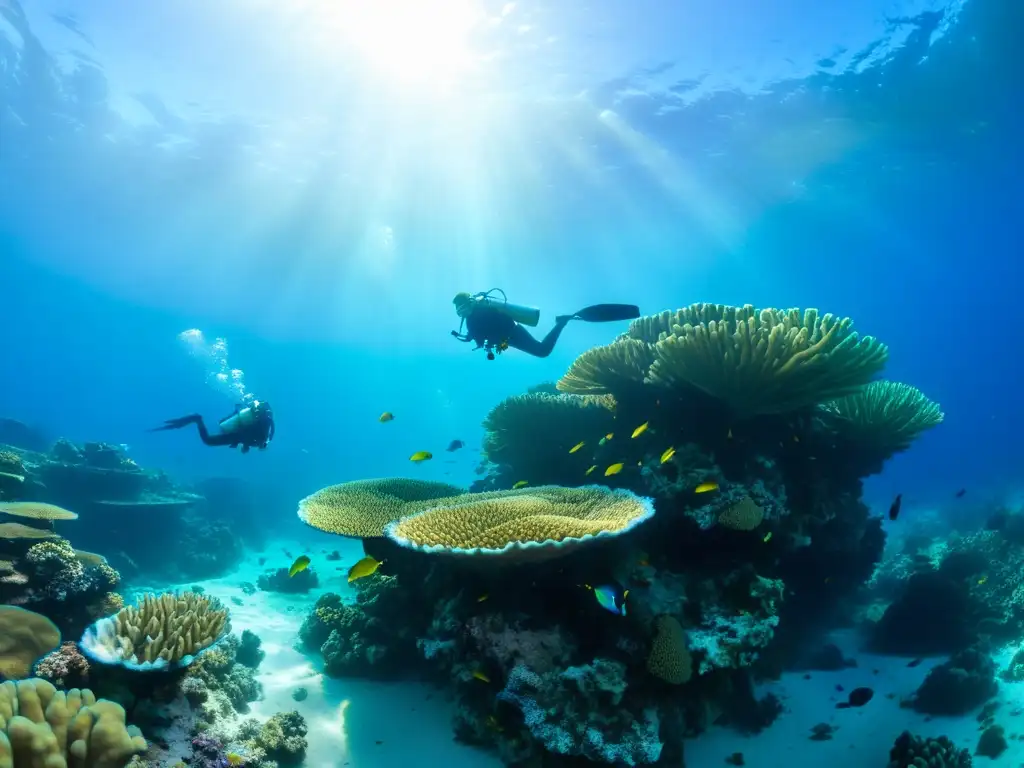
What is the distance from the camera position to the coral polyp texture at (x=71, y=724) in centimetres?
298

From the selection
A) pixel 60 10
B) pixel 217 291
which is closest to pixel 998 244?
pixel 60 10

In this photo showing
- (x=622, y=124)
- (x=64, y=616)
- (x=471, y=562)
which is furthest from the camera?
(x=622, y=124)

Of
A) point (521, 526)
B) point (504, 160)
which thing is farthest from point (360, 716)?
point (504, 160)

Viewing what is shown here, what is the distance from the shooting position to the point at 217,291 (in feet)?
211

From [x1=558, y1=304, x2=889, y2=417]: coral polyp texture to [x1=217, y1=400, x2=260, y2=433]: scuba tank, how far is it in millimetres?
5102

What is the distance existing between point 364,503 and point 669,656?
381 centimetres

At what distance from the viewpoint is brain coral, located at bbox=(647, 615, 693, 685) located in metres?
4.33

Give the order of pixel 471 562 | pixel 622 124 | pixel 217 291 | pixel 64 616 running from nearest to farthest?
1. pixel 471 562
2. pixel 64 616
3. pixel 622 124
4. pixel 217 291

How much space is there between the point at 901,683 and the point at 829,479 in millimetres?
2770

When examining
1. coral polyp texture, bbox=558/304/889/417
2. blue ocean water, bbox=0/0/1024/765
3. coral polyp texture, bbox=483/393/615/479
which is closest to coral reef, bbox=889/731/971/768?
coral polyp texture, bbox=558/304/889/417

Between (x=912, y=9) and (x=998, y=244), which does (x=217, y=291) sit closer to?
(x=912, y=9)

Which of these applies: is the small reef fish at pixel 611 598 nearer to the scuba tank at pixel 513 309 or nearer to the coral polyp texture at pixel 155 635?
the coral polyp texture at pixel 155 635

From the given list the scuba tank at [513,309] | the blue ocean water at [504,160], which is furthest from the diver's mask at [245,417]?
the blue ocean water at [504,160]

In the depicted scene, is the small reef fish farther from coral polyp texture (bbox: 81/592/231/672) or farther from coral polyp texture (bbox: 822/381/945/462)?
coral polyp texture (bbox: 822/381/945/462)
